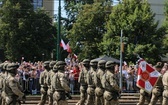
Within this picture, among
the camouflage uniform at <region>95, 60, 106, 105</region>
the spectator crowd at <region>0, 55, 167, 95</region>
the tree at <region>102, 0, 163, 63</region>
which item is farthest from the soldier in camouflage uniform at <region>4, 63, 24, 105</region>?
the tree at <region>102, 0, 163, 63</region>

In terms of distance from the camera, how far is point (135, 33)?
41.7m

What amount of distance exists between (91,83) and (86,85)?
98 cm

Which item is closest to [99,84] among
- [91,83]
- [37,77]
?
[91,83]

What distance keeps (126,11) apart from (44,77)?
25517 mm

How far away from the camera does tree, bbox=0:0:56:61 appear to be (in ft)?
161

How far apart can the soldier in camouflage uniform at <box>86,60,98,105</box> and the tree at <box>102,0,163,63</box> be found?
75.0 ft

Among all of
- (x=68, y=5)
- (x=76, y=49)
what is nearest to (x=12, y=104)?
(x=76, y=49)

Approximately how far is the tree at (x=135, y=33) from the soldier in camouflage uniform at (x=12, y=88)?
2693 cm

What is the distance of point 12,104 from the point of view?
13.7 meters

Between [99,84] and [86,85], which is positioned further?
[86,85]

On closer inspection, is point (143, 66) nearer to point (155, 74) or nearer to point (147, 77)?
point (147, 77)

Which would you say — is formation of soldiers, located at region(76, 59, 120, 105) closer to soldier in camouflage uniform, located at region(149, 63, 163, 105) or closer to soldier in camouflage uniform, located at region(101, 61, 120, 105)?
soldier in camouflage uniform, located at region(101, 61, 120, 105)

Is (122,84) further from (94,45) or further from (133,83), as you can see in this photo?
(94,45)

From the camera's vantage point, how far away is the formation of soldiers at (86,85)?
13648mm
